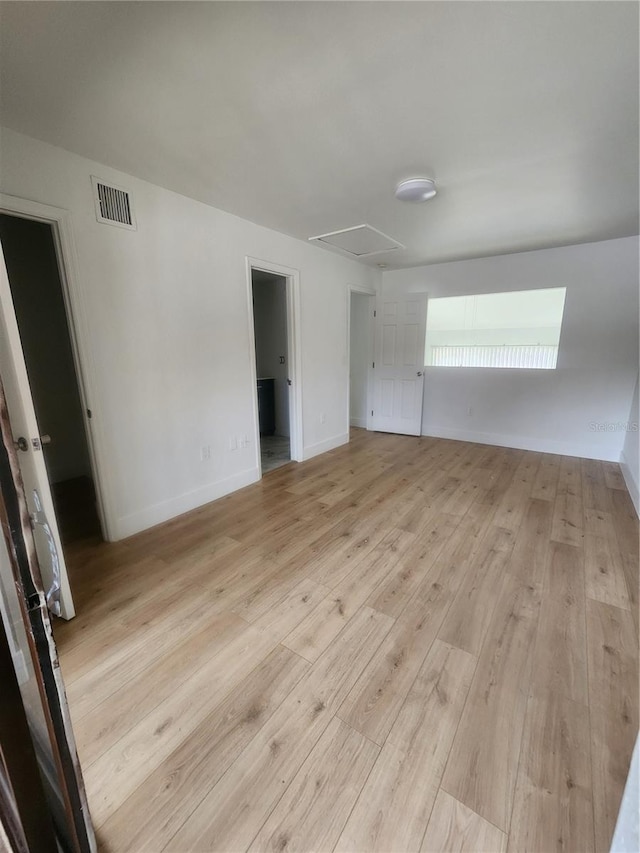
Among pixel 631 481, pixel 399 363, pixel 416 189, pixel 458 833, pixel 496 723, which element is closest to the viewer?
pixel 458 833

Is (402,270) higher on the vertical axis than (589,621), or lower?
higher

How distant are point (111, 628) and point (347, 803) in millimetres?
1292

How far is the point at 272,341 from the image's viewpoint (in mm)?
5301

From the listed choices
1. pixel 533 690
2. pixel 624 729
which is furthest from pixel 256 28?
pixel 624 729

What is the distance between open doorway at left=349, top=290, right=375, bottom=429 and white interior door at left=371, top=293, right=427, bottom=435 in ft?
0.53

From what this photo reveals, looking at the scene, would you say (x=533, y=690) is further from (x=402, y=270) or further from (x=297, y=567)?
(x=402, y=270)

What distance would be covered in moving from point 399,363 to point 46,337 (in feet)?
13.7

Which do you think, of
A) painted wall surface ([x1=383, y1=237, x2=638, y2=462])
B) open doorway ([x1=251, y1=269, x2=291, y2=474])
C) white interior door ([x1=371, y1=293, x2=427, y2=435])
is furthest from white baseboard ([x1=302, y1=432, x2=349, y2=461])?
painted wall surface ([x1=383, y1=237, x2=638, y2=462])

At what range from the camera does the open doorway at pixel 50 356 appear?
9.91 ft

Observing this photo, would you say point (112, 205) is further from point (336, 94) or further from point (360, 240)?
point (360, 240)

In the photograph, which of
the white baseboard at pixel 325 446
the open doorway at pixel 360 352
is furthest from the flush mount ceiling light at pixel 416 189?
the white baseboard at pixel 325 446

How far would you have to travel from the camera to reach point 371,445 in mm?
4723

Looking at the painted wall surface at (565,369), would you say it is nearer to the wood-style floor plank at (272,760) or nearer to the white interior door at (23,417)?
the wood-style floor plank at (272,760)

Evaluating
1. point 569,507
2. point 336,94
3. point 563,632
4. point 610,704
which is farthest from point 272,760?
point 569,507
